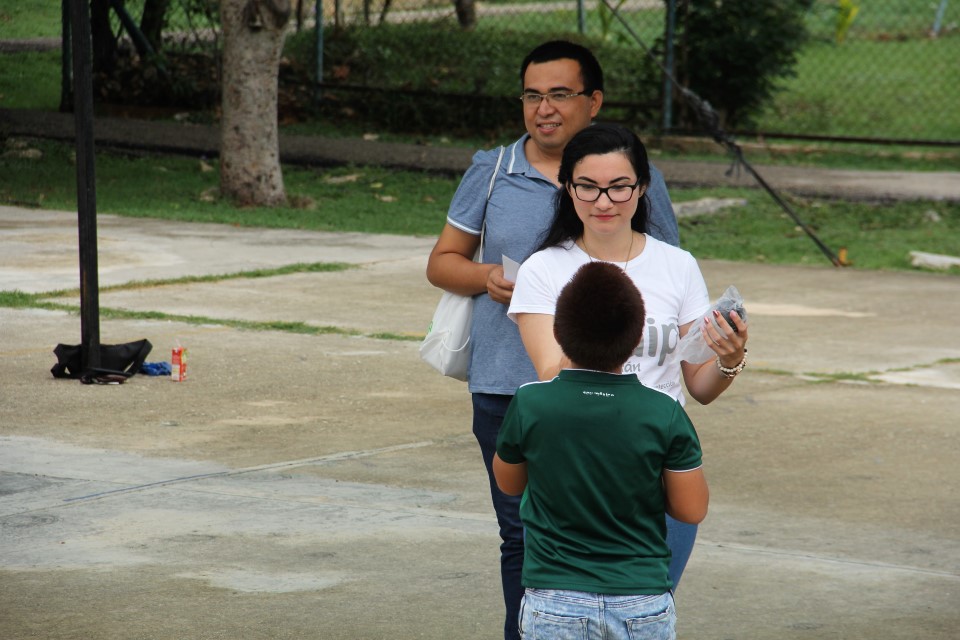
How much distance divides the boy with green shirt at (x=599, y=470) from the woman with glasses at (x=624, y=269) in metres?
0.38


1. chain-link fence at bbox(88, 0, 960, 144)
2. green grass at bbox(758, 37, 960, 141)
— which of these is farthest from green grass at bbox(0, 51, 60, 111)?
green grass at bbox(758, 37, 960, 141)

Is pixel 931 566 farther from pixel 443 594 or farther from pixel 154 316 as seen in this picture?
pixel 154 316

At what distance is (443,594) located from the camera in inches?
190

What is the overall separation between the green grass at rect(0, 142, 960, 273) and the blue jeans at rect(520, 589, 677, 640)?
10.3 meters

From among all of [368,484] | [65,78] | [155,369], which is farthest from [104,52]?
[368,484]

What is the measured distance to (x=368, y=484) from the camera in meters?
6.13

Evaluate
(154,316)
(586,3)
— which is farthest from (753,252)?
(586,3)

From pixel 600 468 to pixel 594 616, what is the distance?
0.29m

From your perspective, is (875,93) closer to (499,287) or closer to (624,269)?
(499,287)

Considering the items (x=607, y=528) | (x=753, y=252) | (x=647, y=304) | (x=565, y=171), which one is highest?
(x=565, y=171)

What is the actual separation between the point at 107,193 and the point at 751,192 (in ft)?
22.5

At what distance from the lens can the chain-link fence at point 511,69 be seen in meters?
20.0

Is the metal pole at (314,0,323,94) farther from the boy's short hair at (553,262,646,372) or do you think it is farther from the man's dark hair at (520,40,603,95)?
the boy's short hair at (553,262,646,372)

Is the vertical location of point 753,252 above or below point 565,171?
below
